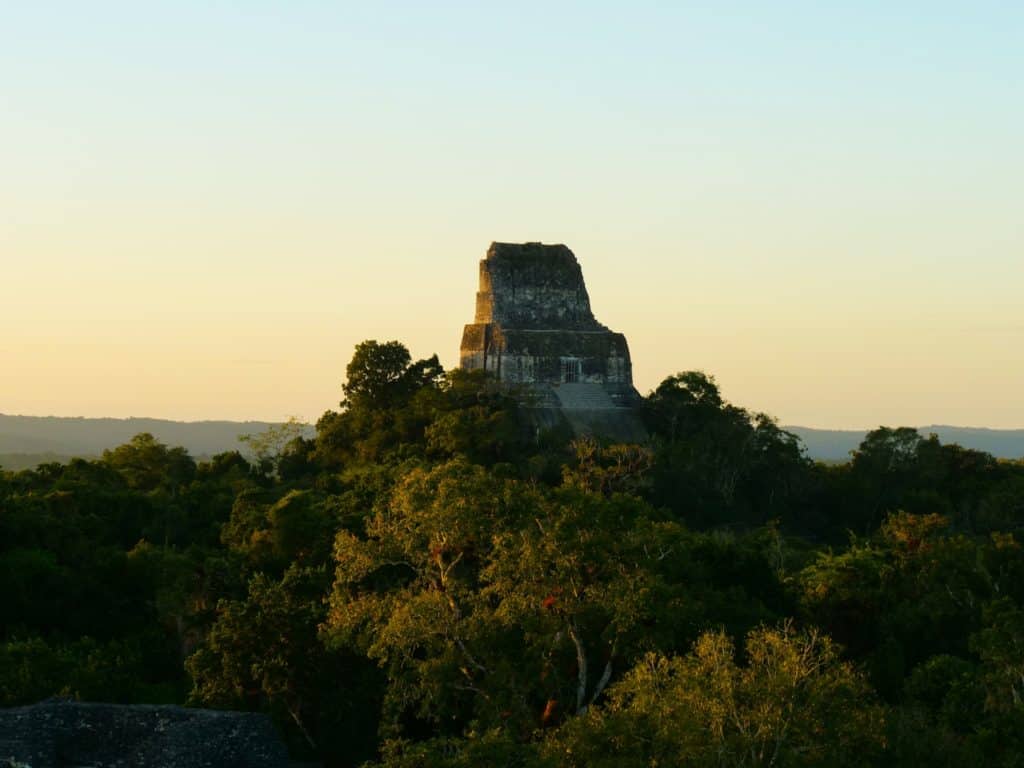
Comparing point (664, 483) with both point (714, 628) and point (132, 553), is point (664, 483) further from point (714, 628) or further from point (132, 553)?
point (714, 628)

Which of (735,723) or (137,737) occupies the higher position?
(735,723)

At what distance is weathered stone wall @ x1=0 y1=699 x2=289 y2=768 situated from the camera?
28984 millimetres

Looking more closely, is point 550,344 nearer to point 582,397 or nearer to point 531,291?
point 582,397

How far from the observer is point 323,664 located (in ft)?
109

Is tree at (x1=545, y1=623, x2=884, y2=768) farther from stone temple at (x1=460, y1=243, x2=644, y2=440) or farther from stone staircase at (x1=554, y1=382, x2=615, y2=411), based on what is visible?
stone staircase at (x1=554, y1=382, x2=615, y2=411)

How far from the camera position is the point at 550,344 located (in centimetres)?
6969

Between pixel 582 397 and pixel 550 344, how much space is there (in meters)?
2.69

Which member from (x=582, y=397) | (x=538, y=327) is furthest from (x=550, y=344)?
(x=582, y=397)

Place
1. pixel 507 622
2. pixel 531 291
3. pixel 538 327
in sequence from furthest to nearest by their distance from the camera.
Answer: pixel 531 291 < pixel 538 327 < pixel 507 622

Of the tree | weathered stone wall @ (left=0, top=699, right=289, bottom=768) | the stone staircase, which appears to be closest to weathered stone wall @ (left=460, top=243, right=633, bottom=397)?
the stone staircase

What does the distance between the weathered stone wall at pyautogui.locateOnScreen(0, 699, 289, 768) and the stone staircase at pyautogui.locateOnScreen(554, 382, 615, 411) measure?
3879 centimetres

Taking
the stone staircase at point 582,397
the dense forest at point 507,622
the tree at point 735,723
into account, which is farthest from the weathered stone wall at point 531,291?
the tree at point 735,723

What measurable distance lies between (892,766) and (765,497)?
38388mm

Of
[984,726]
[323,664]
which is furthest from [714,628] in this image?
[323,664]
